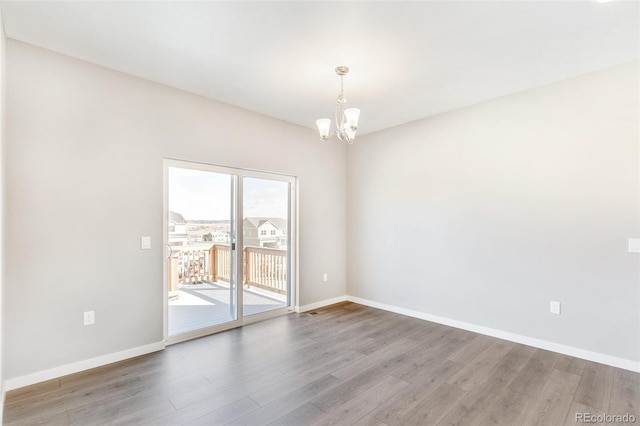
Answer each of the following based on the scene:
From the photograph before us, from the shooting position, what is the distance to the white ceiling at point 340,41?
7.04 feet

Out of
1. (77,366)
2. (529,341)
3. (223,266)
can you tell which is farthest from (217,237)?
(529,341)

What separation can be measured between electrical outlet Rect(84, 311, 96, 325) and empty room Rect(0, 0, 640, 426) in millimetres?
10

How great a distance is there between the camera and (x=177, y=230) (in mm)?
3480

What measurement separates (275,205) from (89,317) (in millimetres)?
2472

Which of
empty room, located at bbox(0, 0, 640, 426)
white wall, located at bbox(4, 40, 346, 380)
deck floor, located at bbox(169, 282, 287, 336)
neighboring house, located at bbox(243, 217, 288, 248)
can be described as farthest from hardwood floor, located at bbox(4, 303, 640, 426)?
neighboring house, located at bbox(243, 217, 288, 248)

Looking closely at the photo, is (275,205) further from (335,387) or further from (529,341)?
(529,341)

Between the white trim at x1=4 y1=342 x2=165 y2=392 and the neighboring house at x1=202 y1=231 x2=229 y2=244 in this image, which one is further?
the neighboring house at x1=202 y1=231 x2=229 y2=244

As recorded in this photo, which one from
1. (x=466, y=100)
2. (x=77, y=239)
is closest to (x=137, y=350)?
(x=77, y=239)

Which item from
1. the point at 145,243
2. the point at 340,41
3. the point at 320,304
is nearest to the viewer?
the point at 340,41

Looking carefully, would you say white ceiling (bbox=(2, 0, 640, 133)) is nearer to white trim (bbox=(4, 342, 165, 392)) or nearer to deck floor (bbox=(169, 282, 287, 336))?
deck floor (bbox=(169, 282, 287, 336))

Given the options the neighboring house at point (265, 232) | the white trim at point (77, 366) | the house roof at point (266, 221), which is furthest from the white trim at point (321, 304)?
the white trim at point (77, 366)

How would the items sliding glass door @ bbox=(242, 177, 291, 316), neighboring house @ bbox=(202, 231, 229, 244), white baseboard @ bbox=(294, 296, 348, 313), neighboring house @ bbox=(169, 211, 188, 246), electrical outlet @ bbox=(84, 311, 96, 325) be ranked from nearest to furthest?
electrical outlet @ bbox=(84, 311, 96, 325), neighboring house @ bbox=(169, 211, 188, 246), neighboring house @ bbox=(202, 231, 229, 244), sliding glass door @ bbox=(242, 177, 291, 316), white baseboard @ bbox=(294, 296, 348, 313)

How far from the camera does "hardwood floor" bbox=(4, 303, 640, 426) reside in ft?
7.02

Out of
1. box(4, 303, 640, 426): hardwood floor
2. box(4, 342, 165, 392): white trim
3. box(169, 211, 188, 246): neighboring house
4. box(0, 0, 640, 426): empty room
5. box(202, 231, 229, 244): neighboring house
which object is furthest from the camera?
box(202, 231, 229, 244): neighboring house
